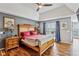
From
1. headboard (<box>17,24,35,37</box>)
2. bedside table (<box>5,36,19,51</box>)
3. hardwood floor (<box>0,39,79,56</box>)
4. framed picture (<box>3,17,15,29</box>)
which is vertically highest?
framed picture (<box>3,17,15,29</box>)

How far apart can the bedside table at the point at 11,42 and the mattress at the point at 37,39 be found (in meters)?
0.14

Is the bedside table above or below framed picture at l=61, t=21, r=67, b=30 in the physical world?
below

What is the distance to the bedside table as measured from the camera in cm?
166

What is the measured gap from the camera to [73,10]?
66.9 inches

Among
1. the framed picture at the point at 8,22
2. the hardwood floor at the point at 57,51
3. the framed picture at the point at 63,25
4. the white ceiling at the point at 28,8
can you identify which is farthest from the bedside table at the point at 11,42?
the framed picture at the point at 63,25

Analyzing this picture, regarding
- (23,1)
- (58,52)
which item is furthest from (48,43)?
(23,1)

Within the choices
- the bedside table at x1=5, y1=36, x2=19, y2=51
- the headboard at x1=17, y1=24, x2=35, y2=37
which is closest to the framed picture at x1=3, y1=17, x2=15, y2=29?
the headboard at x1=17, y1=24, x2=35, y2=37

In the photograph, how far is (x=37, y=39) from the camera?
174 cm

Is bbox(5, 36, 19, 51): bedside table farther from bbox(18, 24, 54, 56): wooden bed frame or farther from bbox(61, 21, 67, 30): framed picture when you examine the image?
bbox(61, 21, 67, 30): framed picture

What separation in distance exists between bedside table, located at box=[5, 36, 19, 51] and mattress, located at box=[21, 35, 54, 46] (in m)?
0.14

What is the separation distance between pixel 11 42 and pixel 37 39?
0.56 metres

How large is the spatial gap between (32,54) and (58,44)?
58 centimetres

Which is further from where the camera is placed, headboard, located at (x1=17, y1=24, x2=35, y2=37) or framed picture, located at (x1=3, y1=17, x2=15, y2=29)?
headboard, located at (x1=17, y1=24, x2=35, y2=37)

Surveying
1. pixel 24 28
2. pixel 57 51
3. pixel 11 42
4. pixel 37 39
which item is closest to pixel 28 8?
pixel 24 28
